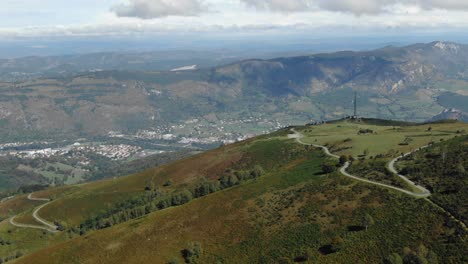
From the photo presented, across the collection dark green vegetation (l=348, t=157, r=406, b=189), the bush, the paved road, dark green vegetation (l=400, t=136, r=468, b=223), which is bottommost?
the bush

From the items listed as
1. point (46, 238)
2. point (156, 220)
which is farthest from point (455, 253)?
point (46, 238)

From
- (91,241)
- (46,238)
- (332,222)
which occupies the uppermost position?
(332,222)

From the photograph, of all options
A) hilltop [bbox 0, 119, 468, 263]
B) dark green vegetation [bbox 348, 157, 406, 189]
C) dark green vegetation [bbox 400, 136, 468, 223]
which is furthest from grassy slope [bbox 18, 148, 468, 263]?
dark green vegetation [bbox 348, 157, 406, 189]

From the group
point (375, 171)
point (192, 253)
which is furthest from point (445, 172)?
point (192, 253)

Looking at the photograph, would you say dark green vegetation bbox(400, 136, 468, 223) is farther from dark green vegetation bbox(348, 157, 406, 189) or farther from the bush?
the bush

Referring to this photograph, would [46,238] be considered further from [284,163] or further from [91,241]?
[284,163]

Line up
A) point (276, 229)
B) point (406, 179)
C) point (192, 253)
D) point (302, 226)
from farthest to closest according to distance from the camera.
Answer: point (406, 179), point (276, 229), point (302, 226), point (192, 253)

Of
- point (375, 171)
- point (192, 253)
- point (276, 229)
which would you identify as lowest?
point (192, 253)

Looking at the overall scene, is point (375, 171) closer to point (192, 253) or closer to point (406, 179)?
point (406, 179)

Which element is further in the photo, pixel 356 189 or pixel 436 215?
pixel 356 189
